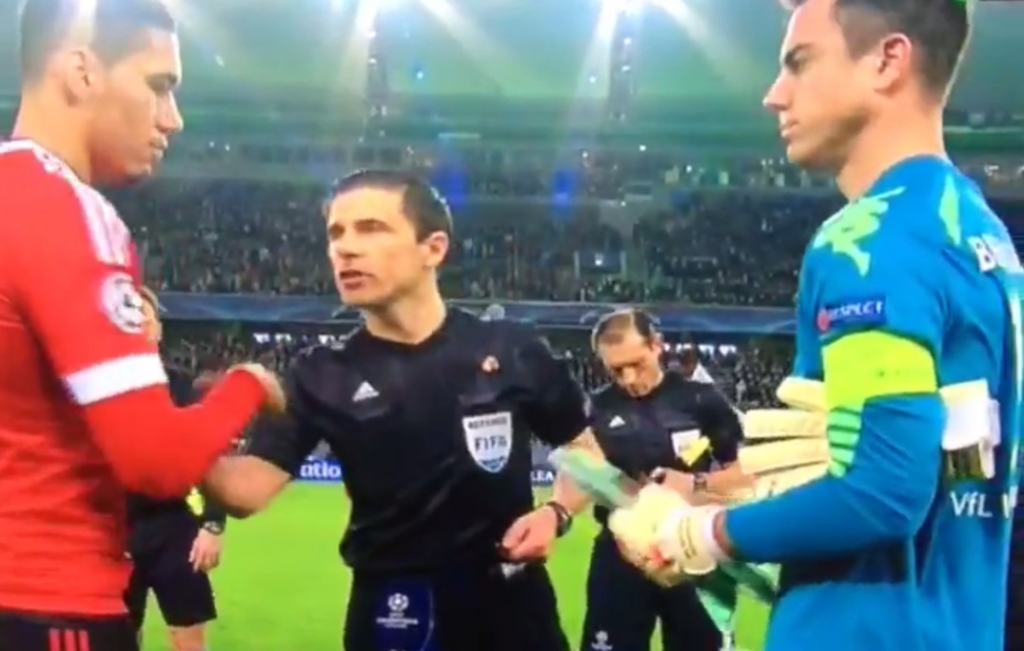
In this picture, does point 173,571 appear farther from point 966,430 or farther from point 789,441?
point 966,430

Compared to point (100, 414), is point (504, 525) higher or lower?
lower

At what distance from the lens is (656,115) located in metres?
21.3

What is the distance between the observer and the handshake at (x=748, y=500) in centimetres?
175

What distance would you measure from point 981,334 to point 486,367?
166cm

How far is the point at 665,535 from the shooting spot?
1789 mm

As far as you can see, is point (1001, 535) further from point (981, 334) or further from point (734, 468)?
point (734, 468)

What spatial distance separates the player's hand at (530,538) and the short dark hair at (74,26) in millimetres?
1460

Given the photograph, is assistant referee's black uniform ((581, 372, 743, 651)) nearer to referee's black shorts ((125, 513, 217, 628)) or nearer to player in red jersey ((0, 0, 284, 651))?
referee's black shorts ((125, 513, 217, 628))

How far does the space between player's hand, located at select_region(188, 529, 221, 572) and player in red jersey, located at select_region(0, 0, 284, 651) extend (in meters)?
2.98

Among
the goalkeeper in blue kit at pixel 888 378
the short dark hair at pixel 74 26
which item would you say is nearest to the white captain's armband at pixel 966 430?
the goalkeeper in blue kit at pixel 888 378

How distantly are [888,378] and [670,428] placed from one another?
3.92m

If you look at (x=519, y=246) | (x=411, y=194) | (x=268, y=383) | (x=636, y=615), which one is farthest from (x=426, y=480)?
(x=519, y=246)

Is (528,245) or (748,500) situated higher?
(528,245)

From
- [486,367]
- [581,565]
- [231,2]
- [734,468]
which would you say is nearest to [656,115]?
[231,2]
